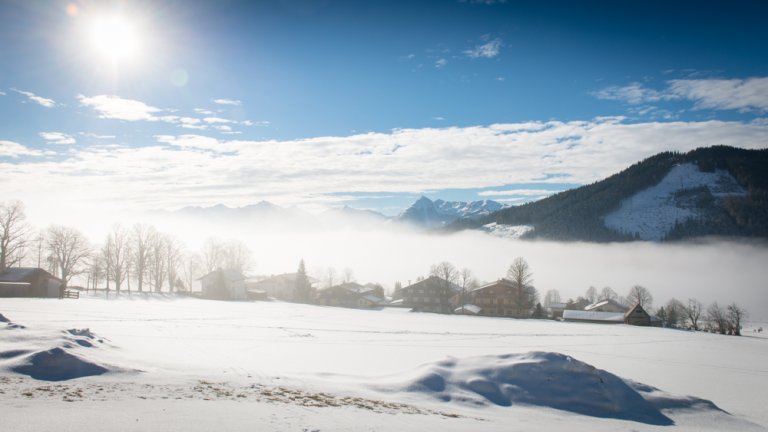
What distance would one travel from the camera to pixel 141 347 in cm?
2105

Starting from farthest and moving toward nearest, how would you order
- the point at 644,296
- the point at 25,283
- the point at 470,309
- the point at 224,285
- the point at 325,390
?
the point at 644,296 < the point at 470,309 < the point at 224,285 < the point at 25,283 < the point at 325,390

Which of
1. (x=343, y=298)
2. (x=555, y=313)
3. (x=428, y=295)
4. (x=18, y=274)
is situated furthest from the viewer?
(x=555, y=313)

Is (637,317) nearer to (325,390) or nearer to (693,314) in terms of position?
(693,314)

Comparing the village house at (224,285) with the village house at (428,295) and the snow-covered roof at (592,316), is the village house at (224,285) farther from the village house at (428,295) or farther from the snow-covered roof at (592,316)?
the snow-covered roof at (592,316)

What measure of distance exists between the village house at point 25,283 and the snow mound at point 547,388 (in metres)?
64.3

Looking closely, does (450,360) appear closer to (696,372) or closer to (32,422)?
(32,422)

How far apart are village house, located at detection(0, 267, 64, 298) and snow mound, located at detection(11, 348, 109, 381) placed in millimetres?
58710

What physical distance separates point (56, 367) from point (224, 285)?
83.8m

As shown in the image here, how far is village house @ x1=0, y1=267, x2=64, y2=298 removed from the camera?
59469 mm

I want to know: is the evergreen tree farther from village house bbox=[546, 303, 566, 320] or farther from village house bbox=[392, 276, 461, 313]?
village house bbox=[546, 303, 566, 320]

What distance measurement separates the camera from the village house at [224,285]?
9350 cm

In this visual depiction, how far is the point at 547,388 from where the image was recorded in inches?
650

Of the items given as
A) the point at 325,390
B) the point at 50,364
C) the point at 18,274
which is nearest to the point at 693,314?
the point at 325,390

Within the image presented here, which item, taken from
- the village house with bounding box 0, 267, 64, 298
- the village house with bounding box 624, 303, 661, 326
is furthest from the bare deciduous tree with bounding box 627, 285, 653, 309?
the village house with bounding box 0, 267, 64, 298
